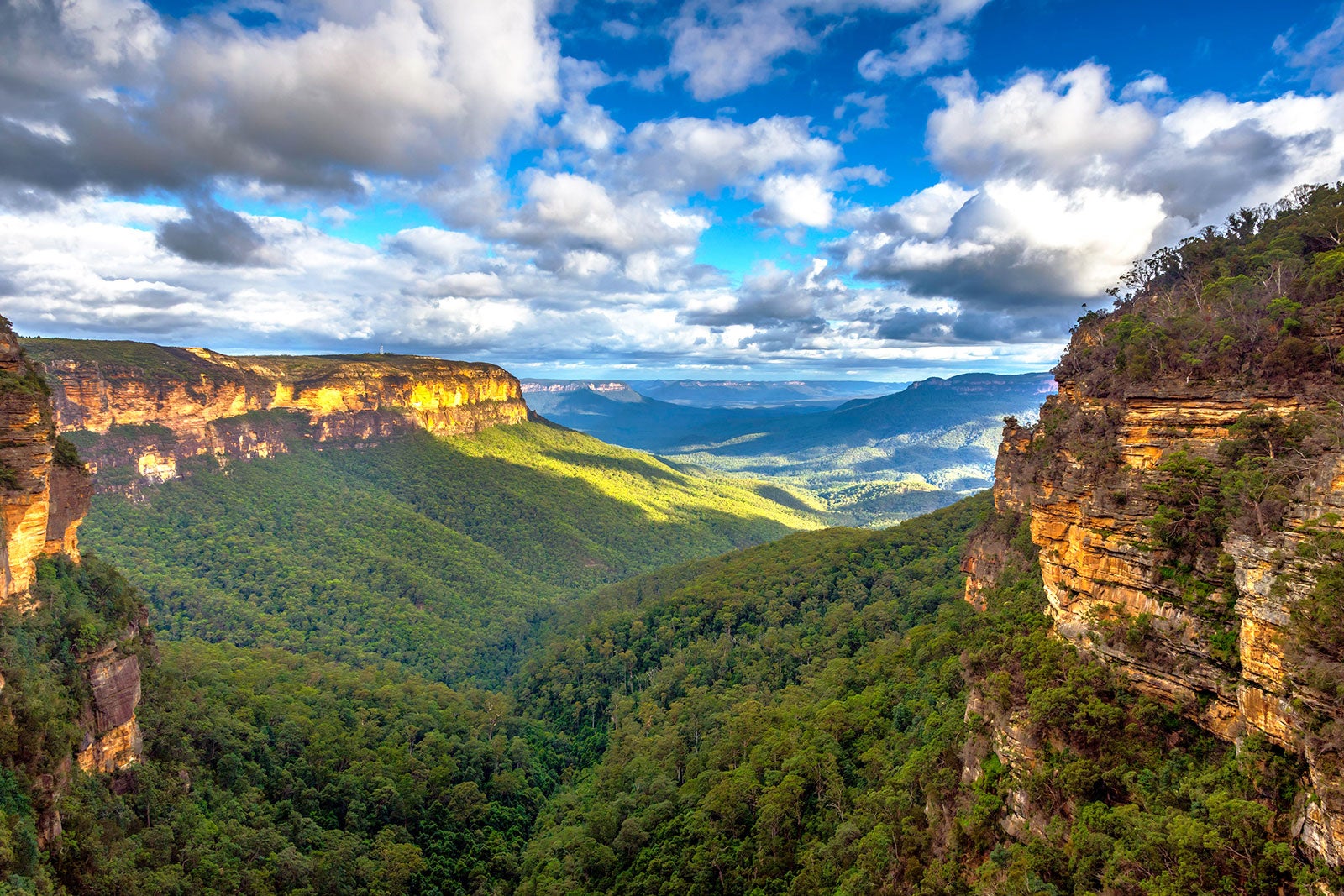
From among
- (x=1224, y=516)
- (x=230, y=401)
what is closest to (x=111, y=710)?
(x=1224, y=516)

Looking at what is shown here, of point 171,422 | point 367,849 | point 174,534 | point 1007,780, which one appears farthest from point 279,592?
point 1007,780

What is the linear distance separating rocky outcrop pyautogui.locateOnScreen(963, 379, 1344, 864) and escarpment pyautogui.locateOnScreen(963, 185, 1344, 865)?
49mm

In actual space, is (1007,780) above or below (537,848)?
above

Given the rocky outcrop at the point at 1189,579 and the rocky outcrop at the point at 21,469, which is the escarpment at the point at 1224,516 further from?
the rocky outcrop at the point at 21,469

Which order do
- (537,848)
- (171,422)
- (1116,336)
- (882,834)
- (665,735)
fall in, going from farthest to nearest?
1. (171,422)
2. (665,735)
3. (537,848)
4. (1116,336)
5. (882,834)

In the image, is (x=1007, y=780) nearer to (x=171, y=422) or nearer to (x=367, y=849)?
(x=367, y=849)

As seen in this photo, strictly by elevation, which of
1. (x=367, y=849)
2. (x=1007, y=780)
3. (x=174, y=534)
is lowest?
(x=367, y=849)

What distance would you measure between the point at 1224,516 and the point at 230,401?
141 meters

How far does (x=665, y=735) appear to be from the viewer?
51062 millimetres

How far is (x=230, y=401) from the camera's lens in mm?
114688

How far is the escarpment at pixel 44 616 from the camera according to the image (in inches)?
982

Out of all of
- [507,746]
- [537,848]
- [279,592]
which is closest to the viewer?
[537,848]

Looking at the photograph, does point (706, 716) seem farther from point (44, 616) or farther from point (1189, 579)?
point (44, 616)

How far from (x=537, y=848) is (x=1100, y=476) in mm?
43983
